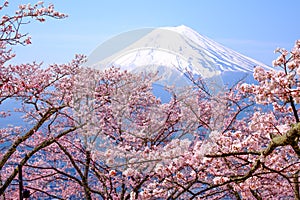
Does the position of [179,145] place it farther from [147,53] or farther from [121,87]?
[147,53]

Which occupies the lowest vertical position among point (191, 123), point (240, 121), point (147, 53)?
point (191, 123)

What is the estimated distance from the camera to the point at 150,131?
24.5ft

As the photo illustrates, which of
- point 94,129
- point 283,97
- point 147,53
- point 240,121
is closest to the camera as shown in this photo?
point 283,97

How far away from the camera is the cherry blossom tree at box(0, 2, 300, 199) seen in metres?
4.32

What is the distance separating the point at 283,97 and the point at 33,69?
261 inches

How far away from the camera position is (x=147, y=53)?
956cm

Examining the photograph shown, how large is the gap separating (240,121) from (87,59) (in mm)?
4953

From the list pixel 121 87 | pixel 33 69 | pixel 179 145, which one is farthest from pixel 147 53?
pixel 179 145

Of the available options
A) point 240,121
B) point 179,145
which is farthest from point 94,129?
point 240,121

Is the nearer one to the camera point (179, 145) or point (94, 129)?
point (179, 145)

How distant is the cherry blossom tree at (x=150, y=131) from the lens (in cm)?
432

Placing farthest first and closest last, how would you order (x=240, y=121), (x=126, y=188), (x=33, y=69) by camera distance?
(x=240, y=121) → (x=33, y=69) → (x=126, y=188)

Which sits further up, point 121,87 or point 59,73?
point 59,73

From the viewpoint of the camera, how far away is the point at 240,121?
10773 mm
